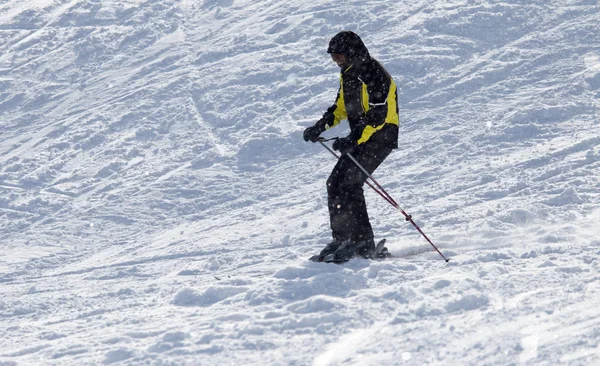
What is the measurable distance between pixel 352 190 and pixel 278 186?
436cm

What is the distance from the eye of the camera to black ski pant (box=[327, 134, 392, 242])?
5680 mm

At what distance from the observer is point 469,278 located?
4688mm

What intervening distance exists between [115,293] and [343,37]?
2.56 metres

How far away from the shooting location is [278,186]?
10055 mm

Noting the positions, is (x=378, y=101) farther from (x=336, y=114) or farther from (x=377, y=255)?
(x=377, y=255)

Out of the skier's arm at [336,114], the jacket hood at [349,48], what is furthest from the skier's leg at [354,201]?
the jacket hood at [349,48]

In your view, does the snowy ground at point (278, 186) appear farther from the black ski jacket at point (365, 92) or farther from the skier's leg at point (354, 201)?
the black ski jacket at point (365, 92)

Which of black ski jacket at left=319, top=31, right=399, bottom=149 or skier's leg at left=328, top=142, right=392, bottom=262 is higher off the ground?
black ski jacket at left=319, top=31, right=399, bottom=149

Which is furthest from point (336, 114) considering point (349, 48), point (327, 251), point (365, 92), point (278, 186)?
point (278, 186)

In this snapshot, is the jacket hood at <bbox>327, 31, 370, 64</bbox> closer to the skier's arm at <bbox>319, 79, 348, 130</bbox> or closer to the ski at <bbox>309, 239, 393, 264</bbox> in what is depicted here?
the skier's arm at <bbox>319, 79, 348, 130</bbox>

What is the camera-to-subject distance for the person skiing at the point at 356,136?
5.45 meters

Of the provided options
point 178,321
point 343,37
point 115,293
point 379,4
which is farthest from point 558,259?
point 379,4

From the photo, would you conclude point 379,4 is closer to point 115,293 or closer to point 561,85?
point 561,85

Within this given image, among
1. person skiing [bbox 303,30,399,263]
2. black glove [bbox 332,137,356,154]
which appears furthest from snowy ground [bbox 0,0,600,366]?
black glove [bbox 332,137,356,154]
